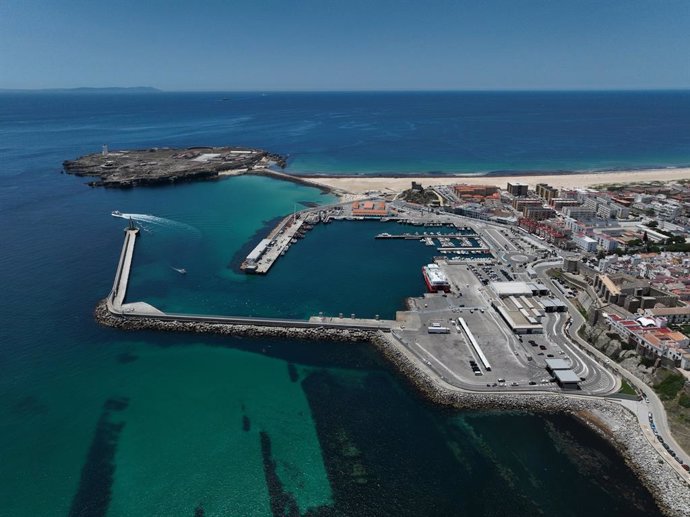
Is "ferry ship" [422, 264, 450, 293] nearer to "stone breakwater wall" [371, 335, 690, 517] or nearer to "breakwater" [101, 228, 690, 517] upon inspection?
"breakwater" [101, 228, 690, 517]

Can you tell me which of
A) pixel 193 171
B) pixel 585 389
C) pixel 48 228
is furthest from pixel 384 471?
pixel 193 171

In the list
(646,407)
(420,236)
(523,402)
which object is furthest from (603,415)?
(420,236)

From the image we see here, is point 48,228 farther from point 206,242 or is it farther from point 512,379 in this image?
point 512,379

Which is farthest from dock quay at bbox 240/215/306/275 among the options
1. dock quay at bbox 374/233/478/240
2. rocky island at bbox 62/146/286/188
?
rocky island at bbox 62/146/286/188

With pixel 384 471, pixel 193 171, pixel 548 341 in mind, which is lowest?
pixel 384 471

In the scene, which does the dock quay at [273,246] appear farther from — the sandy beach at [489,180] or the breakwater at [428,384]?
the sandy beach at [489,180]

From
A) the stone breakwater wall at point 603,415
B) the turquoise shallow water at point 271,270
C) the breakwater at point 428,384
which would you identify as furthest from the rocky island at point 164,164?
the stone breakwater wall at point 603,415

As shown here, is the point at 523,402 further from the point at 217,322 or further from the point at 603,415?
the point at 217,322
